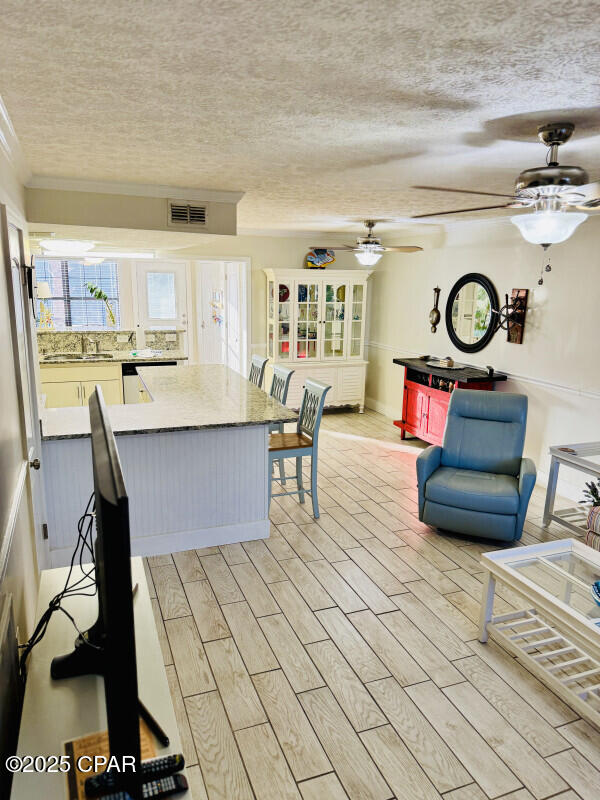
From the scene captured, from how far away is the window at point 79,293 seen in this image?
718 cm

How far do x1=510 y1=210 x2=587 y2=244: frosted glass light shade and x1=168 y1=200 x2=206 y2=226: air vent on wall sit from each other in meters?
2.35

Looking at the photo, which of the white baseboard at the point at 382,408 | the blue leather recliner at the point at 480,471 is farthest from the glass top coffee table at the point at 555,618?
the white baseboard at the point at 382,408

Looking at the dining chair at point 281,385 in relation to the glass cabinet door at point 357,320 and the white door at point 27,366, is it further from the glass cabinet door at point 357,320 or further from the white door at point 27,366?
the glass cabinet door at point 357,320

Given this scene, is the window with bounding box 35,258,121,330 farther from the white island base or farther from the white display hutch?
the white island base

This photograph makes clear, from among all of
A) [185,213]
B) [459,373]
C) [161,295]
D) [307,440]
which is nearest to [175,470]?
[307,440]

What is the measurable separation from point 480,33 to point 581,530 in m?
3.49

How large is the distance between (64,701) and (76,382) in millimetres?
5297

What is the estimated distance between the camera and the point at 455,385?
545 cm

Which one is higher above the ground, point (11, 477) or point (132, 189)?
point (132, 189)

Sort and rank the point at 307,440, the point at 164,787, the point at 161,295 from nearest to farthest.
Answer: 1. the point at 164,787
2. the point at 307,440
3. the point at 161,295

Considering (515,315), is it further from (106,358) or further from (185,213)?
(106,358)

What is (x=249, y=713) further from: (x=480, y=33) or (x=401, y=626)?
(x=480, y=33)

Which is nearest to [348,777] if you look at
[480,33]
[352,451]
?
[480,33]

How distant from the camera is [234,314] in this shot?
770 centimetres
